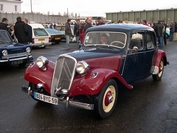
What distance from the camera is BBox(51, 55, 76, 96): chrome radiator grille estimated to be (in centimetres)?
412

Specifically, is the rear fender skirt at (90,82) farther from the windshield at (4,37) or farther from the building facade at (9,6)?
the building facade at (9,6)

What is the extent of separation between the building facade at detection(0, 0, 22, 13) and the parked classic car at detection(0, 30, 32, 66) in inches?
2366

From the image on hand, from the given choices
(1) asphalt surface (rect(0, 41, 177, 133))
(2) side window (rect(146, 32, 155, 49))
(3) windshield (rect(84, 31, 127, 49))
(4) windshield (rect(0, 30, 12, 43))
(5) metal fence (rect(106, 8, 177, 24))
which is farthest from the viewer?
(5) metal fence (rect(106, 8, 177, 24))

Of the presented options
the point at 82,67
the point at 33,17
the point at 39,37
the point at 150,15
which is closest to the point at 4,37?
the point at 39,37

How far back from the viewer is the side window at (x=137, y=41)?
209 inches

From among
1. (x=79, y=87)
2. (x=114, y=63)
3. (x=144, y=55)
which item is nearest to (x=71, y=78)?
(x=79, y=87)

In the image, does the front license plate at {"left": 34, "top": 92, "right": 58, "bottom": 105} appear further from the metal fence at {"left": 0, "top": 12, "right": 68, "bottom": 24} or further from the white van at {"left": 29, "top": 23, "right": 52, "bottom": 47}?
the metal fence at {"left": 0, "top": 12, "right": 68, "bottom": 24}

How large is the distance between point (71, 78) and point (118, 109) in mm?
1291

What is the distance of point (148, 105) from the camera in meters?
4.89

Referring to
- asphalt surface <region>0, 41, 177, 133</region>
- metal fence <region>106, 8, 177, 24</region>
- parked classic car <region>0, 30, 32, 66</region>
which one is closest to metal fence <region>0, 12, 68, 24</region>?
metal fence <region>106, 8, 177, 24</region>

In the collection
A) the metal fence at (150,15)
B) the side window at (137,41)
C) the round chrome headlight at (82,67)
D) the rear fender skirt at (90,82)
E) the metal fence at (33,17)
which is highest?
the metal fence at (33,17)

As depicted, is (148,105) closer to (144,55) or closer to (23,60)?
(144,55)

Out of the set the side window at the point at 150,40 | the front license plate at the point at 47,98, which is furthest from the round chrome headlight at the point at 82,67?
the side window at the point at 150,40

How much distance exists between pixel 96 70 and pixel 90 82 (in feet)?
1.04
